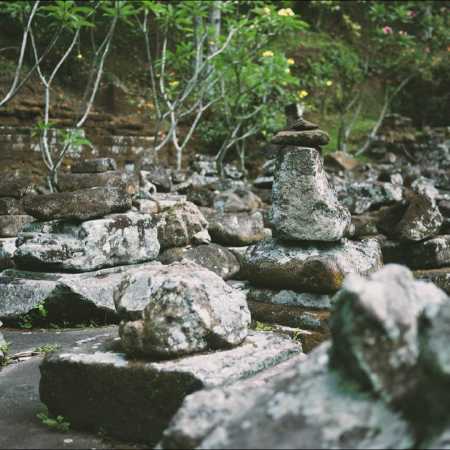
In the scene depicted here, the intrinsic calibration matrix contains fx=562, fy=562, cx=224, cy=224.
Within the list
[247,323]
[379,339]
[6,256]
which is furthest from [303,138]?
[6,256]

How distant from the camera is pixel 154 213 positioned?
6805 millimetres

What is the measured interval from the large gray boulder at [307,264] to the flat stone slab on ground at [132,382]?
132 centimetres

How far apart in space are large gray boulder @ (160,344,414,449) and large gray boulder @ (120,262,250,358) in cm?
68

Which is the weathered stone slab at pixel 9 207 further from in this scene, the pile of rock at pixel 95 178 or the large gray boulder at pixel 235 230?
the large gray boulder at pixel 235 230

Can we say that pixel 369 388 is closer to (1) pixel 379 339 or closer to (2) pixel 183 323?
(1) pixel 379 339

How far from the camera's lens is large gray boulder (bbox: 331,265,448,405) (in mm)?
1697

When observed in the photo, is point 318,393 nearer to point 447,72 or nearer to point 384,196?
point 384,196

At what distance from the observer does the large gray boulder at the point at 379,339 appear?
1.70 m

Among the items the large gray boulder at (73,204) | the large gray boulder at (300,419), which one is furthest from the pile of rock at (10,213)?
the large gray boulder at (300,419)

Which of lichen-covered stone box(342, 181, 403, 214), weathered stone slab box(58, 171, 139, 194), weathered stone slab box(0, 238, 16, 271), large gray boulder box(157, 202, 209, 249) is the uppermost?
lichen-covered stone box(342, 181, 403, 214)

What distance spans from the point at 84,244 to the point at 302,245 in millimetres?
2238

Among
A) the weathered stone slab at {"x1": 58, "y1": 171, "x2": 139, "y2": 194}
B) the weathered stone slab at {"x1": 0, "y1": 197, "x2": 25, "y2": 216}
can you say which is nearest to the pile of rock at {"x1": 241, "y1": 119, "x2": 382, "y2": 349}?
the weathered stone slab at {"x1": 58, "y1": 171, "x2": 139, "y2": 194}

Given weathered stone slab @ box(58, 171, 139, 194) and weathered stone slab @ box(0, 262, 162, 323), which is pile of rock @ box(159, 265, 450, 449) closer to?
weathered stone slab @ box(0, 262, 162, 323)

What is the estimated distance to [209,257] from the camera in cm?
660
